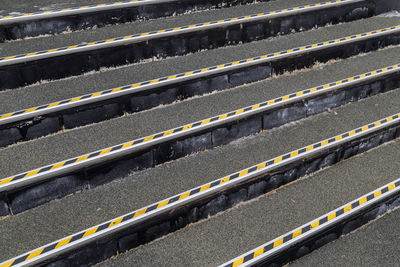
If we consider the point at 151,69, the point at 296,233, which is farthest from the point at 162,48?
the point at 296,233

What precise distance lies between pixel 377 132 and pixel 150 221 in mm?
1690

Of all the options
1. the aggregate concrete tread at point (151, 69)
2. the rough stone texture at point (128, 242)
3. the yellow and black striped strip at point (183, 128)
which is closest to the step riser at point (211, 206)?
the rough stone texture at point (128, 242)

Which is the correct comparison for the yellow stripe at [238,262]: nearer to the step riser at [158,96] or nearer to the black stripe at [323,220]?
the black stripe at [323,220]

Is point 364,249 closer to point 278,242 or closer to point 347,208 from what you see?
point 347,208

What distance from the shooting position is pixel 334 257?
205 centimetres

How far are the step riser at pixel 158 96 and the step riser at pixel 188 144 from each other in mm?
405

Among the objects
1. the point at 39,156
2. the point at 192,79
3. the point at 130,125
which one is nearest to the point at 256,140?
the point at 192,79

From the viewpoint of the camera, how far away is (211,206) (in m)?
2.10

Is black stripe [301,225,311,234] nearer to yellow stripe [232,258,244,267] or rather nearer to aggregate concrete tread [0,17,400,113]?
yellow stripe [232,258,244,267]

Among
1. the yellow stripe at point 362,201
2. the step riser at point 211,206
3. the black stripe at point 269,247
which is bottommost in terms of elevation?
the black stripe at point 269,247

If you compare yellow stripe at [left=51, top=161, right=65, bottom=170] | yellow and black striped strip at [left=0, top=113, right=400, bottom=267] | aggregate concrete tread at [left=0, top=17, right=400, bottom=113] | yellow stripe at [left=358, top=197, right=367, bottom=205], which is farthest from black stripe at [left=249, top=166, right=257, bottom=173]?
yellow stripe at [left=51, top=161, right=65, bottom=170]

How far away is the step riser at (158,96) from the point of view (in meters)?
2.20

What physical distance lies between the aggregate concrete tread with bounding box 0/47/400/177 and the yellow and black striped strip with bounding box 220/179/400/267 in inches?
35.5

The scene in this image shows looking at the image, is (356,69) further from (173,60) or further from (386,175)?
(173,60)
